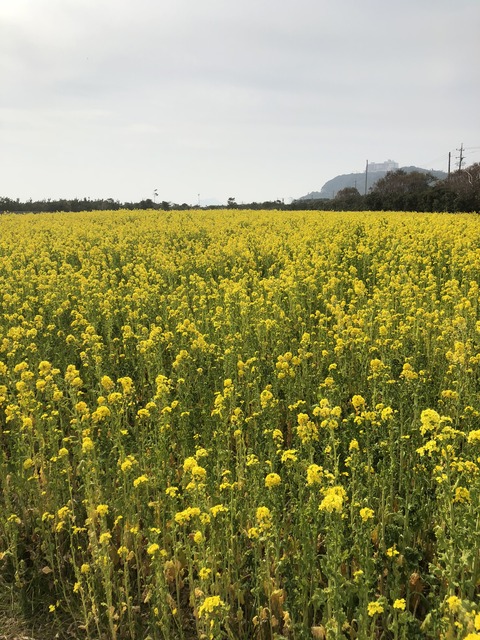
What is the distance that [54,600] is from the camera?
344cm

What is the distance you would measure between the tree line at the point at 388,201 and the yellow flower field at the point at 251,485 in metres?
30.2

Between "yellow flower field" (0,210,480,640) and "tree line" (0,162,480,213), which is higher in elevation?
"tree line" (0,162,480,213)

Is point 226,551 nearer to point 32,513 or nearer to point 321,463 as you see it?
point 321,463

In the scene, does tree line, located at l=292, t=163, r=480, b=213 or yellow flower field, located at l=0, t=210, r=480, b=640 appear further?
tree line, located at l=292, t=163, r=480, b=213

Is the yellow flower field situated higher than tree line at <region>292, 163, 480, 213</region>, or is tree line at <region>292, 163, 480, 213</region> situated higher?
tree line at <region>292, 163, 480, 213</region>

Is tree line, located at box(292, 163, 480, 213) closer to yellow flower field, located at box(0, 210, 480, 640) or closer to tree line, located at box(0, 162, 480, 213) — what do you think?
tree line, located at box(0, 162, 480, 213)

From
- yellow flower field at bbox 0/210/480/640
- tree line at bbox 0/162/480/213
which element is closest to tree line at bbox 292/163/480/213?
tree line at bbox 0/162/480/213

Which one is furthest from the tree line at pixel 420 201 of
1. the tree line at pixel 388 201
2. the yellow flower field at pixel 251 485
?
the yellow flower field at pixel 251 485

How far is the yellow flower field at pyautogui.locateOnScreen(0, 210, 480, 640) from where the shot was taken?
272 cm

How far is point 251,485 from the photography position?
350cm

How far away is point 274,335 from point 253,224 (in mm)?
16302

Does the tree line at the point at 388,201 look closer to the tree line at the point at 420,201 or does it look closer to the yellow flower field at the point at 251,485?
the tree line at the point at 420,201

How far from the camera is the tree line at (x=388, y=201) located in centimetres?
3478

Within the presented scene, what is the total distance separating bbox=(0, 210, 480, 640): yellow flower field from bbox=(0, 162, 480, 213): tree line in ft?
99.2
